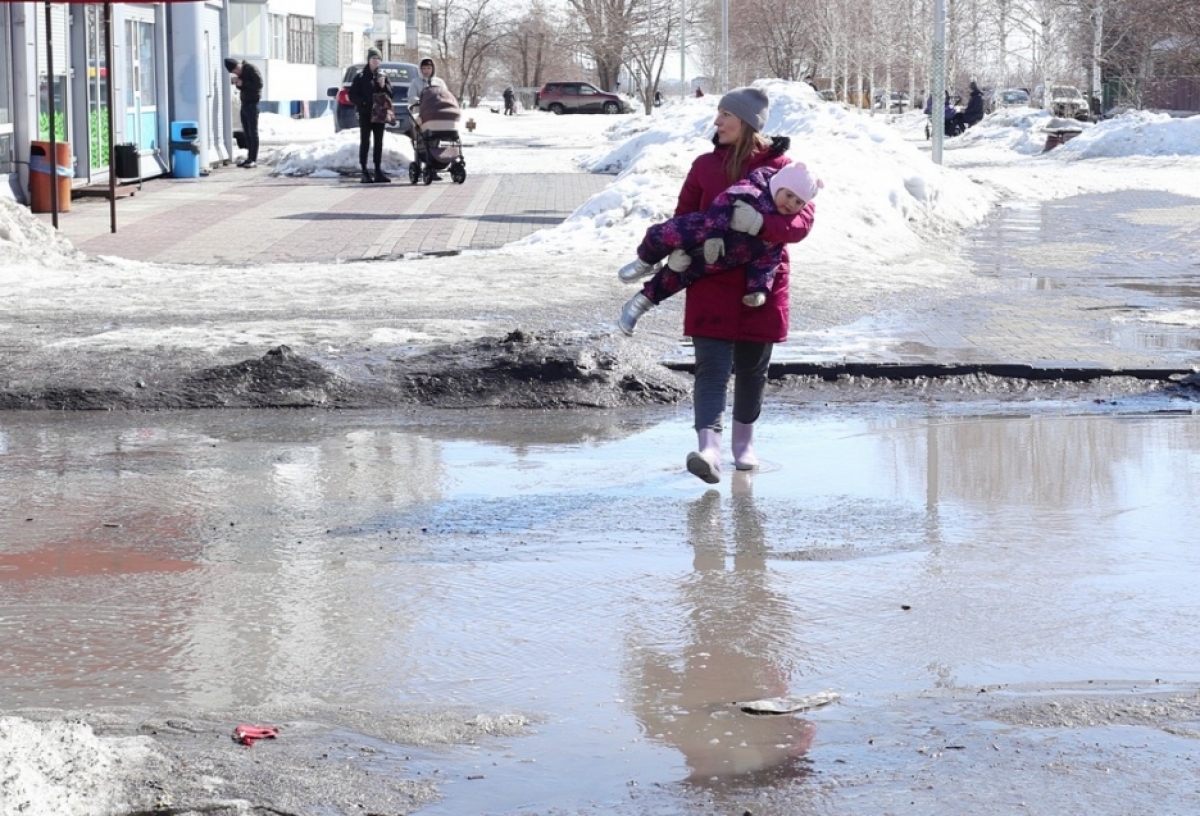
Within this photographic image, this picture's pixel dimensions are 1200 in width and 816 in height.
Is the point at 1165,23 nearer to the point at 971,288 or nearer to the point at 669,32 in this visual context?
the point at 669,32

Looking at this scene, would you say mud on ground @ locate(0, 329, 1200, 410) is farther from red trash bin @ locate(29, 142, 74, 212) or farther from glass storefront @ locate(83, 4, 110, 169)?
glass storefront @ locate(83, 4, 110, 169)

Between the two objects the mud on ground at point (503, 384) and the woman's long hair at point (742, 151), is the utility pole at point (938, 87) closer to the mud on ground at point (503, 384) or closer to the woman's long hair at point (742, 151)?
the mud on ground at point (503, 384)

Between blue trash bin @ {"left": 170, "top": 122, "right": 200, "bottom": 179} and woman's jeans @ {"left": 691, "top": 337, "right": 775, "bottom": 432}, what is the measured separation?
21.5m

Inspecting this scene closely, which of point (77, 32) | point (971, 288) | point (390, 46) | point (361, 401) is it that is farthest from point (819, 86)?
point (361, 401)

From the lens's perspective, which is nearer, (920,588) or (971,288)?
(920,588)

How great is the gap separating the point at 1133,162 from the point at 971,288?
73.3ft

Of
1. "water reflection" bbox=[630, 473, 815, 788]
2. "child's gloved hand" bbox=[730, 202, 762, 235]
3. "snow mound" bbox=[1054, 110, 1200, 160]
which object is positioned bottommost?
"water reflection" bbox=[630, 473, 815, 788]

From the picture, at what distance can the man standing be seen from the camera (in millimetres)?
28906

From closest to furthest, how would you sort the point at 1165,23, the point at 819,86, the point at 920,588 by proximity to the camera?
the point at 920,588, the point at 1165,23, the point at 819,86

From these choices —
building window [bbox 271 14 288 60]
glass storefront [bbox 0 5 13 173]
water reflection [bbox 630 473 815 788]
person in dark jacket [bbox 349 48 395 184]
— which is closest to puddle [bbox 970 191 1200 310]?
water reflection [bbox 630 473 815 788]

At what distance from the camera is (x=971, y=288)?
13062mm

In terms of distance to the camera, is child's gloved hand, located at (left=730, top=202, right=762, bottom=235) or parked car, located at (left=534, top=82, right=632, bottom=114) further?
parked car, located at (left=534, top=82, right=632, bottom=114)

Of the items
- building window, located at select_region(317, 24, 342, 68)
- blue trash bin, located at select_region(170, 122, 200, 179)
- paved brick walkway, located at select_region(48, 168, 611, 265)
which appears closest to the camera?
paved brick walkway, located at select_region(48, 168, 611, 265)

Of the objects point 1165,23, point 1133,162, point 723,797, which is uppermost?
point 1165,23
